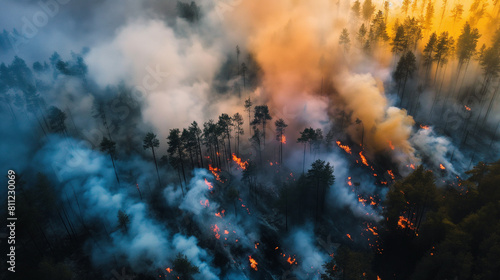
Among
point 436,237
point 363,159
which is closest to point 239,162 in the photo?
point 363,159

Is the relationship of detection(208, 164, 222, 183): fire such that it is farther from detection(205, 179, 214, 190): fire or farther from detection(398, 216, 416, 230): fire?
detection(398, 216, 416, 230): fire

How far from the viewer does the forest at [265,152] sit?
2067 inches

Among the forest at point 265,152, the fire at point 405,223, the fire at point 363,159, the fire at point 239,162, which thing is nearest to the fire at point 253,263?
the forest at point 265,152

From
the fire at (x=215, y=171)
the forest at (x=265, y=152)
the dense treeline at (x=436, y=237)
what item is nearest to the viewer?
the dense treeline at (x=436, y=237)

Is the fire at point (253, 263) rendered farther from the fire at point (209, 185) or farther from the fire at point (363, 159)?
the fire at point (363, 159)

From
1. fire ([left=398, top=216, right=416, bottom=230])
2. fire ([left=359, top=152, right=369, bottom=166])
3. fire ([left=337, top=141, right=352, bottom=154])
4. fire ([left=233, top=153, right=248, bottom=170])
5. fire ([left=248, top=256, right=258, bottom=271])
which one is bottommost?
fire ([left=248, top=256, right=258, bottom=271])

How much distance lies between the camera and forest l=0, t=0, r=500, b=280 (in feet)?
172

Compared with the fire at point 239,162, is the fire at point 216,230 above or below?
below

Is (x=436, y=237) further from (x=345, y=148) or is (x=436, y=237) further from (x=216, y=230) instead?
(x=216, y=230)

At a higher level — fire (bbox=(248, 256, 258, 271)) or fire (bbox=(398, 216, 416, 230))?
fire (bbox=(398, 216, 416, 230))

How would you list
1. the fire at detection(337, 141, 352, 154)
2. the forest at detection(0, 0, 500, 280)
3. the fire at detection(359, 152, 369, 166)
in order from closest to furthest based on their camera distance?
the forest at detection(0, 0, 500, 280) → the fire at detection(359, 152, 369, 166) → the fire at detection(337, 141, 352, 154)

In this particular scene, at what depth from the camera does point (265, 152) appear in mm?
78312

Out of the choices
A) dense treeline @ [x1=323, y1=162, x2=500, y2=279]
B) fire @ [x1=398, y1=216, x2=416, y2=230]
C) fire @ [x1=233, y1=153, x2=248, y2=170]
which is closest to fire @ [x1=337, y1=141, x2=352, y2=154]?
dense treeline @ [x1=323, y1=162, x2=500, y2=279]

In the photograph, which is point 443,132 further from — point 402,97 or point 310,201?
point 310,201
